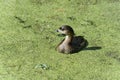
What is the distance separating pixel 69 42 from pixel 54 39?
407mm

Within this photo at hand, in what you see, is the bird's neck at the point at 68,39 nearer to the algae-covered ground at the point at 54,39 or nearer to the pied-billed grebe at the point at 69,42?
the pied-billed grebe at the point at 69,42

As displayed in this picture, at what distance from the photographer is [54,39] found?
22.3 feet

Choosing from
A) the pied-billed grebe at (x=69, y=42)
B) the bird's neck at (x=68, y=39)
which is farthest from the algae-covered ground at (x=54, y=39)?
the bird's neck at (x=68, y=39)

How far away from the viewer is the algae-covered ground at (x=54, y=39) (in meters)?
5.95

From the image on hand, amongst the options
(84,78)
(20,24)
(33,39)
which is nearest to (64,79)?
(84,78)

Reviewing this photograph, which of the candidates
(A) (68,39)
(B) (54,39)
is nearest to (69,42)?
(A) (68,39)

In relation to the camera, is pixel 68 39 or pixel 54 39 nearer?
pixel 68 39

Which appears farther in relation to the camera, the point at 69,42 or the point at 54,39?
the point at 54,39

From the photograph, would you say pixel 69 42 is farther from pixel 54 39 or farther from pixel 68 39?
pixel 54 39

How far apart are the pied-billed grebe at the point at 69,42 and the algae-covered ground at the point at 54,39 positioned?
86 mm

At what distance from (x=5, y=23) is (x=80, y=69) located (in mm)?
1866

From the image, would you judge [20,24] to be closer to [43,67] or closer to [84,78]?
[43,67]

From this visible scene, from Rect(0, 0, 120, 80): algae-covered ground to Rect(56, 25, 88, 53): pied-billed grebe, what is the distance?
9cm

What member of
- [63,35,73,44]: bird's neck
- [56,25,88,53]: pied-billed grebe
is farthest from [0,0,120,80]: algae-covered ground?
[63,35,73,44]: bird's neck
